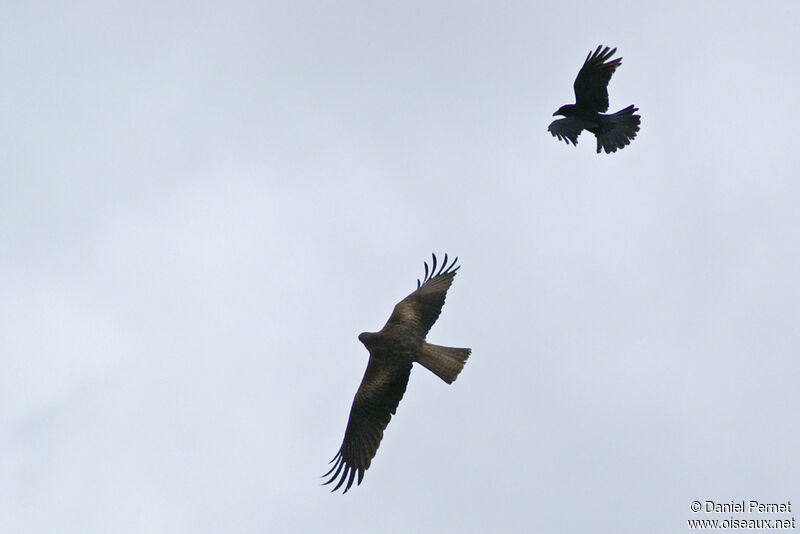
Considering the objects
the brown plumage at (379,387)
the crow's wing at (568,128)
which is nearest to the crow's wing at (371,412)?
the brown plumage at (379,387)

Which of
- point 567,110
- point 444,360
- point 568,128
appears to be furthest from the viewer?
point 567,110

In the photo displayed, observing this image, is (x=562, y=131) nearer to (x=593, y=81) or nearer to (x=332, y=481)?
(x=593, y=81)

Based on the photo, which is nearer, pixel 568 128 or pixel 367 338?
pixel 367 338

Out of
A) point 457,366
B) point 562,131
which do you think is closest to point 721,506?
point 457,366

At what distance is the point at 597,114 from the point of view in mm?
22281

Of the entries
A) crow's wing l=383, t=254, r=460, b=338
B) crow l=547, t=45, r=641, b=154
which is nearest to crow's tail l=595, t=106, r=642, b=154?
crow l=547, t=45, r=641, b=154

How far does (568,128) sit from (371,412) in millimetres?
7095

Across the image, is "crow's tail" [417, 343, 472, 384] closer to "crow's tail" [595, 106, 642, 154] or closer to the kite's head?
the kite's head

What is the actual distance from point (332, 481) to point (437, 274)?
4668 millimetres

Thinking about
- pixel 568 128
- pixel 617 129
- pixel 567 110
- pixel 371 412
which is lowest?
pixel 371 412

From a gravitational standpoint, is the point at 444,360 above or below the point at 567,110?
below

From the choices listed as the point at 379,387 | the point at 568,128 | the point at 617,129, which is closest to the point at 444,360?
the point at 379,387

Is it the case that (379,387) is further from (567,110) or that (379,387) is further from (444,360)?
(567,110)

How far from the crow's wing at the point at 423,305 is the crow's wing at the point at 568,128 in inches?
128
